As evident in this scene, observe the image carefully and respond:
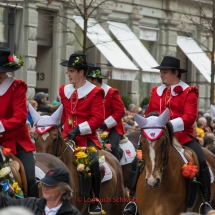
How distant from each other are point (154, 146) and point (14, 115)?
1775 mm

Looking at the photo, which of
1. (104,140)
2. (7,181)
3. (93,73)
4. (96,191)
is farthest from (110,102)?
(7,181)

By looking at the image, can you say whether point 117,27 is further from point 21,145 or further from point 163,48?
point 21,145

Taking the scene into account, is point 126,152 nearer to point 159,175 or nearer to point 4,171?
point 159,175

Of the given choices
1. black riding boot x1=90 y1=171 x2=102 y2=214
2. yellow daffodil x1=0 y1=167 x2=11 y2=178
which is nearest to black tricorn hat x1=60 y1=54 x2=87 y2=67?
black riding boot x1=90 y1=171 x2=102 y2=214

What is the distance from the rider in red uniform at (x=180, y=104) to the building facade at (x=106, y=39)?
12.3 metres

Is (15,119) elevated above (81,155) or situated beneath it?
elevated above

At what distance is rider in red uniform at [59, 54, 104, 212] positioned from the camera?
40.7 ft

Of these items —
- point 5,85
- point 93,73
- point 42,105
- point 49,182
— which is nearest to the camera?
point 49,182

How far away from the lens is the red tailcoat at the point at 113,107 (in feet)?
52.1

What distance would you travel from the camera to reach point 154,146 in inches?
406

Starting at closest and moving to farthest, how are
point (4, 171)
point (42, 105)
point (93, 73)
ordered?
point (4, 171) < point (93, 73) < point (42, 105)

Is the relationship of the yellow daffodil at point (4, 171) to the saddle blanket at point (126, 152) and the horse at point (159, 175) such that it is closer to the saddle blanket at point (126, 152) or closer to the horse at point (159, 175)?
the horse at point (159, 175)

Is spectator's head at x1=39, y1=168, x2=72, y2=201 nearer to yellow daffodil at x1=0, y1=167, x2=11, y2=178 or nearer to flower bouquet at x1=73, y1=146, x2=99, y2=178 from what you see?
yellow daffodil at x1=0, y1=167, x2=11, y2=178

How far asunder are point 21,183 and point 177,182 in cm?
227
